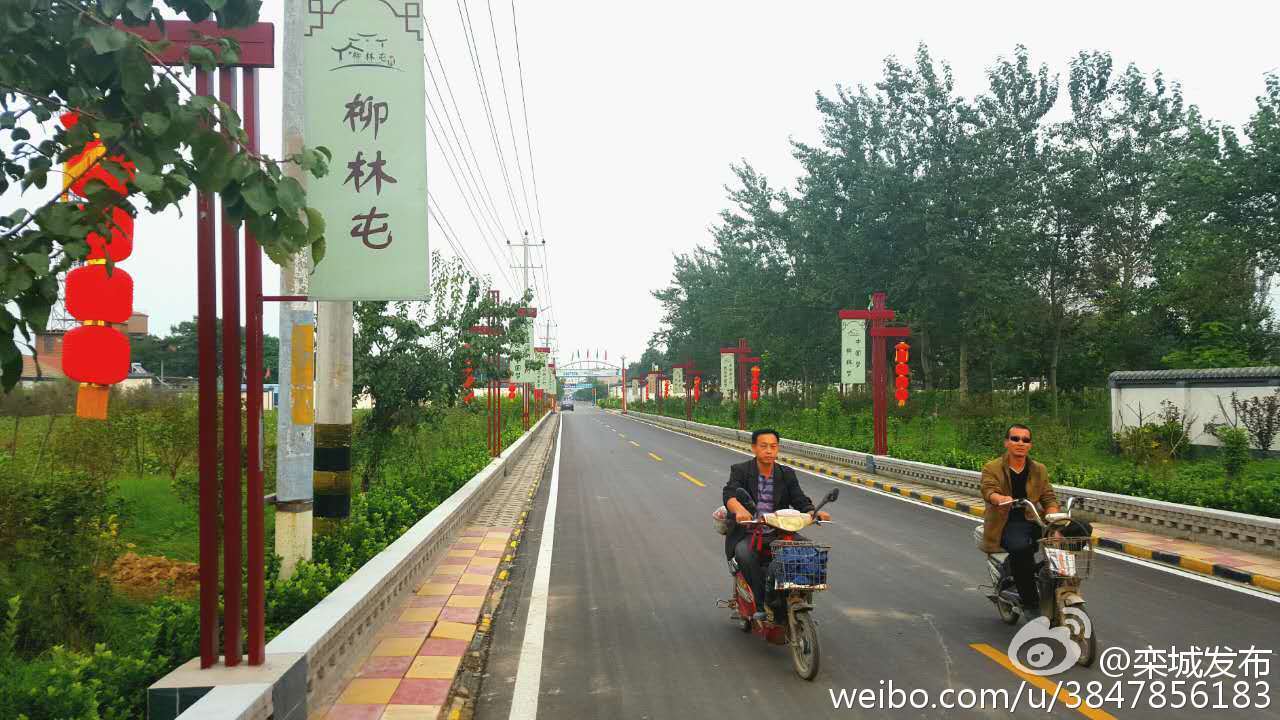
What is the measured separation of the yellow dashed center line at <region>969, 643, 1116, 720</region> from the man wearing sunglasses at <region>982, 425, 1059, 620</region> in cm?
63

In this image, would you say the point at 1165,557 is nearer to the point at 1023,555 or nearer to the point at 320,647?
the point at 1023,555

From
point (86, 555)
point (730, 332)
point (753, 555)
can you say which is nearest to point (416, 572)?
point (86, 555)

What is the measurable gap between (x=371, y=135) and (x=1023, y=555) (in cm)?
593

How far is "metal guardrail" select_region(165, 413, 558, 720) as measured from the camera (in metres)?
3.99

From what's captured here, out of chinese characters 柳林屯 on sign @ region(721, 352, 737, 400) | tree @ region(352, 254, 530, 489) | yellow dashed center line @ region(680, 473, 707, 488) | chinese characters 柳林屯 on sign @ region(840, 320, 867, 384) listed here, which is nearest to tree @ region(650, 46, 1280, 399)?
chinese characters 柳林屯 on sign @ region(721, 352, 737, 400)

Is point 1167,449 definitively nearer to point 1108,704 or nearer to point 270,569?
point 1108,704

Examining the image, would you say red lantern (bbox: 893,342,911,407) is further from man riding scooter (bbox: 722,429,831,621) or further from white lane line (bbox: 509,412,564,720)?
man riding scooter (bbox: 722,429,831,621)

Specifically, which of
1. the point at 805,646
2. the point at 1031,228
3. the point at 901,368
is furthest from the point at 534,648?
the point at 1031,228

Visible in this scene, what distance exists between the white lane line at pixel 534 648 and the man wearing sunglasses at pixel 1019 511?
3615 millimetres

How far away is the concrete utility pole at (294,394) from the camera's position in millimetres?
7227

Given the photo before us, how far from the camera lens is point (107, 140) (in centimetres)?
268

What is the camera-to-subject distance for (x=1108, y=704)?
5332mm

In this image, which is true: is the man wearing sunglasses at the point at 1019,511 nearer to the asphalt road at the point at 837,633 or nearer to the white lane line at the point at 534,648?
the asphalt road at the point at 837,633

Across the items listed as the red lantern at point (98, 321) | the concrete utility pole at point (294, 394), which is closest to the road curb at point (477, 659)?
the concrete utility pole at point (294, 394)
